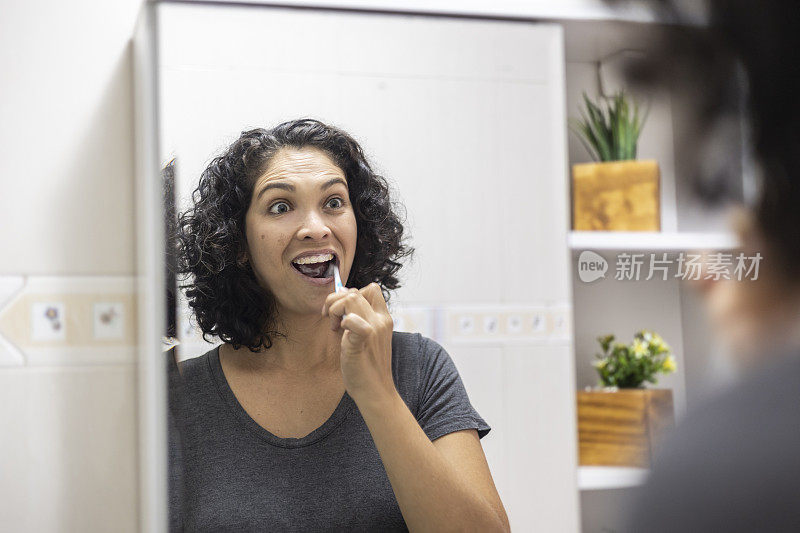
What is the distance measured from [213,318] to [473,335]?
327mm

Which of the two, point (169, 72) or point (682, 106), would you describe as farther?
point (169, 72)

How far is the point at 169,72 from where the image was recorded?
3.29 feet

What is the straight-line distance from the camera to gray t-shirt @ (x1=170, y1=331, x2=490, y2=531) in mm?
905

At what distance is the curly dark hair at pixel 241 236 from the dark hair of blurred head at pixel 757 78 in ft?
2.29

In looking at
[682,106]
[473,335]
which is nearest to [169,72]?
[473,335]

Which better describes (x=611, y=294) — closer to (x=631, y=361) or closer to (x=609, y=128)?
(x=631, y=361)

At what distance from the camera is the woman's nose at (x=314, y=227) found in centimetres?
93

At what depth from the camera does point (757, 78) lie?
244 millimetres

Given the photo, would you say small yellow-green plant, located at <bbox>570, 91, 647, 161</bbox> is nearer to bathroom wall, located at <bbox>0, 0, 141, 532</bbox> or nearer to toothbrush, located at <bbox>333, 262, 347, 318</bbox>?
toothbrush, located at <bbox>333, 262, 347, 318</bbox>

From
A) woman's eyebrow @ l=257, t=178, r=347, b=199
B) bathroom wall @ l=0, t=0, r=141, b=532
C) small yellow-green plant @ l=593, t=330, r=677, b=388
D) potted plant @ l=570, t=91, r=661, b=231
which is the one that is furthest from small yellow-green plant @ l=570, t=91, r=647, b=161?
bathroom wall @ l=0, t=0, r=141, b=532

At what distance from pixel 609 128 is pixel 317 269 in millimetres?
400

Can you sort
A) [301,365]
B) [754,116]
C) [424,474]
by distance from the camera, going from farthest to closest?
[301,365]
[424,474]
[754,116]

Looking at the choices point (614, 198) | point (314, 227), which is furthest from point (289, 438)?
point (614, 198)

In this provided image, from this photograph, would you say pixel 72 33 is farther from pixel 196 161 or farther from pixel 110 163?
pixel 196 161
